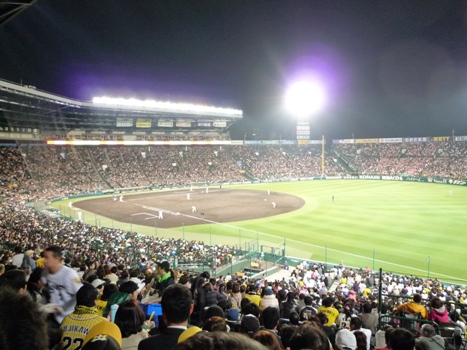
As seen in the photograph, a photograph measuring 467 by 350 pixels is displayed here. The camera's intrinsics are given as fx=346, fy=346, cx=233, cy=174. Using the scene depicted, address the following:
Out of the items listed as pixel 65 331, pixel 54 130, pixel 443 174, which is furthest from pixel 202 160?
pixel 65 331

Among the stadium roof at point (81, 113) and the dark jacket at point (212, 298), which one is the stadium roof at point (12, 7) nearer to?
the dark jacket at point (212, 298)

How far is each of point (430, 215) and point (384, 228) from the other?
871 centimetres

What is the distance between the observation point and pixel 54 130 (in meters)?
61.8

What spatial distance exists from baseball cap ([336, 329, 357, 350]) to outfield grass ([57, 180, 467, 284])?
17476 millimetres

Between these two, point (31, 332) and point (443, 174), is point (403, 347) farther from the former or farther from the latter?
point (443, 174)

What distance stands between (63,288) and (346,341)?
4.40 meters

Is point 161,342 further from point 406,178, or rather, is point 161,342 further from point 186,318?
point 406,178

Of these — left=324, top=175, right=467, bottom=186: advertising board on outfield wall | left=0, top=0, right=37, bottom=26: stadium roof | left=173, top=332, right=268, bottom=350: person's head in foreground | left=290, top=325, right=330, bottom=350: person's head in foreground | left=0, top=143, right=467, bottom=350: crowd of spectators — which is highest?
left=0, top=0, right=37, bottom=26: stadium roof

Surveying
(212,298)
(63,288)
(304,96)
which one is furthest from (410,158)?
(63,288)

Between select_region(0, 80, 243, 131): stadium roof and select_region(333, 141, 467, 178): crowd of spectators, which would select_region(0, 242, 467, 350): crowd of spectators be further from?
select_region(333, 141, 467, 178): crowd of spectators

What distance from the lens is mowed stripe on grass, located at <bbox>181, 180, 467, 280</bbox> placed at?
23438mm

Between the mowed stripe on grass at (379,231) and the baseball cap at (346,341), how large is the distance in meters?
18.5

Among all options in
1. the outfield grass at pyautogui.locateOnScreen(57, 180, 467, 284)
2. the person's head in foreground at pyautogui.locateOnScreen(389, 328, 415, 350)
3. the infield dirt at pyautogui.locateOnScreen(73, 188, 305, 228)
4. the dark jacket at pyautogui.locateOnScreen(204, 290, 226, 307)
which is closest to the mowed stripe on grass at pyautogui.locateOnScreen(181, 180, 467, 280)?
the outfield grass at pyautogui.locateOnScreen(57, 180, 467, 284)

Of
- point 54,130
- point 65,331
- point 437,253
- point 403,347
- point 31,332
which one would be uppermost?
point 54,130
